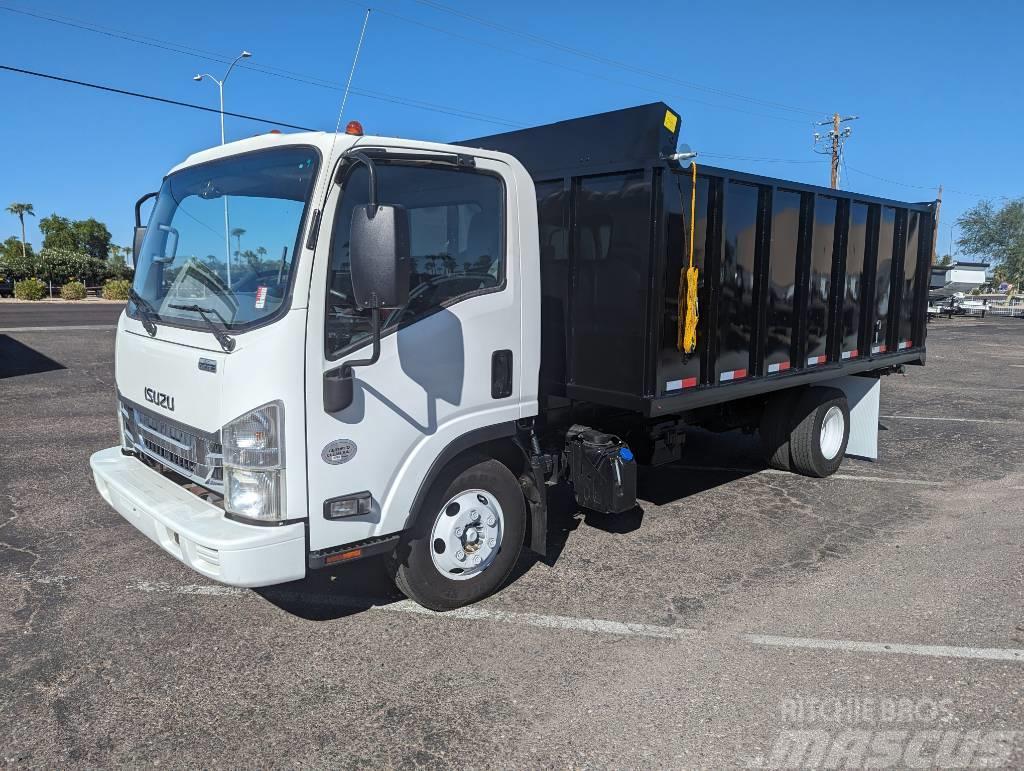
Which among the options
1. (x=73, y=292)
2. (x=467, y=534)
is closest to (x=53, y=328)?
(x=467, y=534)

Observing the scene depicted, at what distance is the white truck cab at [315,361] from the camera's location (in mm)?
3375

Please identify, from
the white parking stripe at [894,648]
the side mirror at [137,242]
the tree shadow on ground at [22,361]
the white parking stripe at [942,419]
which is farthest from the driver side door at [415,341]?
the tree shadow on ground at [22,361]

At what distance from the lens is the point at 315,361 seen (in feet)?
11.2

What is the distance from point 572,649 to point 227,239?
2.76 meters

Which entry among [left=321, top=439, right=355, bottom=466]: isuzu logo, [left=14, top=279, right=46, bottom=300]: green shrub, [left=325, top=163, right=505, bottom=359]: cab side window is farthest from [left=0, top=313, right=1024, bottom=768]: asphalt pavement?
[left=14, top=279, right=46, bottom=300]: green shrub

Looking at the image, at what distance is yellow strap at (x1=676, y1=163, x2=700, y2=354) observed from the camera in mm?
4789

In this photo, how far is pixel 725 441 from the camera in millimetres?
9031

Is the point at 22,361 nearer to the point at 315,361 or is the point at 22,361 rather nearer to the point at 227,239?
the point at 227,239

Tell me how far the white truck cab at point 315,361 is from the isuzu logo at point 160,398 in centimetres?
1

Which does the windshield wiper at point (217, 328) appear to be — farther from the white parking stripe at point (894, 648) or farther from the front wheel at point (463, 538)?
the white parking stripe at point (894, 648)

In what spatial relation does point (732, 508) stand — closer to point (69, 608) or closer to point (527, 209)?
point (527, 209)

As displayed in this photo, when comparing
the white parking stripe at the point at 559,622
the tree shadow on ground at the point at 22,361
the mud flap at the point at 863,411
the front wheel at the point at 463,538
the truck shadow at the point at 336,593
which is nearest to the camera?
the front wheel at the point at 463,538

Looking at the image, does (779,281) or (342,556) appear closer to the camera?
(342,556)

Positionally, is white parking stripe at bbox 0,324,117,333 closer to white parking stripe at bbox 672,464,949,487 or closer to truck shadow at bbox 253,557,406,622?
white parking stripe at bbox 672,464,949,487
